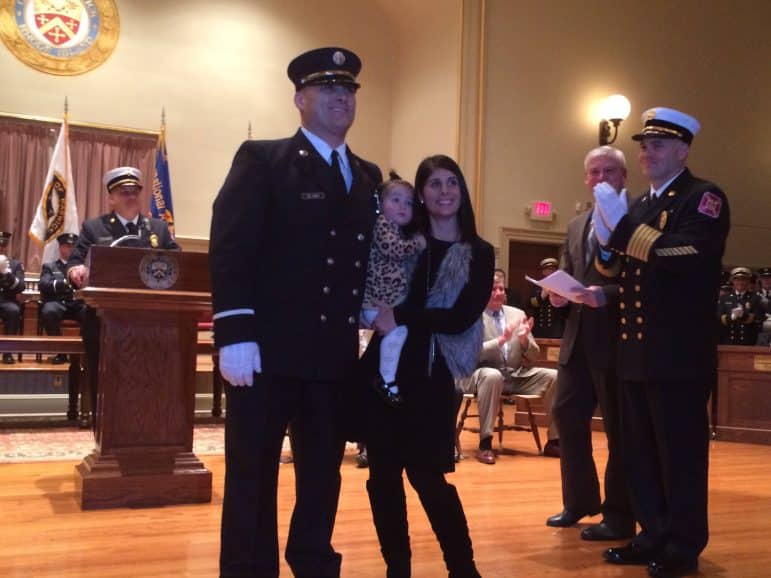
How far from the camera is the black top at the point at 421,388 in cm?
238

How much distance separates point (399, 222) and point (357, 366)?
43 cm

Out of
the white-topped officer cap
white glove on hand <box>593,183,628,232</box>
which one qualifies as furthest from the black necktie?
the white-topped officer cap

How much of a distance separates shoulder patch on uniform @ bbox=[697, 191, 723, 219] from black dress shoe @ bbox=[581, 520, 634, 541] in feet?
4.21

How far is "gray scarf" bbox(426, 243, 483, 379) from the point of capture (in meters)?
2.43

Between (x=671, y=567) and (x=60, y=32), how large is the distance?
1009 centimetres

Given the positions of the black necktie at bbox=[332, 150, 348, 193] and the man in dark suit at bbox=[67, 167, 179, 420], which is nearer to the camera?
the black necktie at bbox=[332, 150, 348, 193]

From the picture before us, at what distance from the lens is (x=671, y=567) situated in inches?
108

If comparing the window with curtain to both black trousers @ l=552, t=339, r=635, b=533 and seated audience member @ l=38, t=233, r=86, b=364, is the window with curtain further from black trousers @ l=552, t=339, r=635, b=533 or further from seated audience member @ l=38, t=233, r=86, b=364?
black trousers @ l=552, t=339, r=635, b=533

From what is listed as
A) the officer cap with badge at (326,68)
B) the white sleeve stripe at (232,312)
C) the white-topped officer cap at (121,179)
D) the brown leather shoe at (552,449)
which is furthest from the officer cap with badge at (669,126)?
the brown leather shoe at (552,449)

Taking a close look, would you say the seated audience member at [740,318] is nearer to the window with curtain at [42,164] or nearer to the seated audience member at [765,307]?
the seated audience member at [765,307]

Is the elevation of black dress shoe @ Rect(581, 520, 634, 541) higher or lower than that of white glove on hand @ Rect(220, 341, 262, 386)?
lower

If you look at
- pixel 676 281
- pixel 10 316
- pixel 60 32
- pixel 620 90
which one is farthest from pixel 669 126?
pixel 60 32

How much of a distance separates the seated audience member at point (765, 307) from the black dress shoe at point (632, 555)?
6.43m

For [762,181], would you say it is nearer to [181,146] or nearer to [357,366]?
[181,146]
